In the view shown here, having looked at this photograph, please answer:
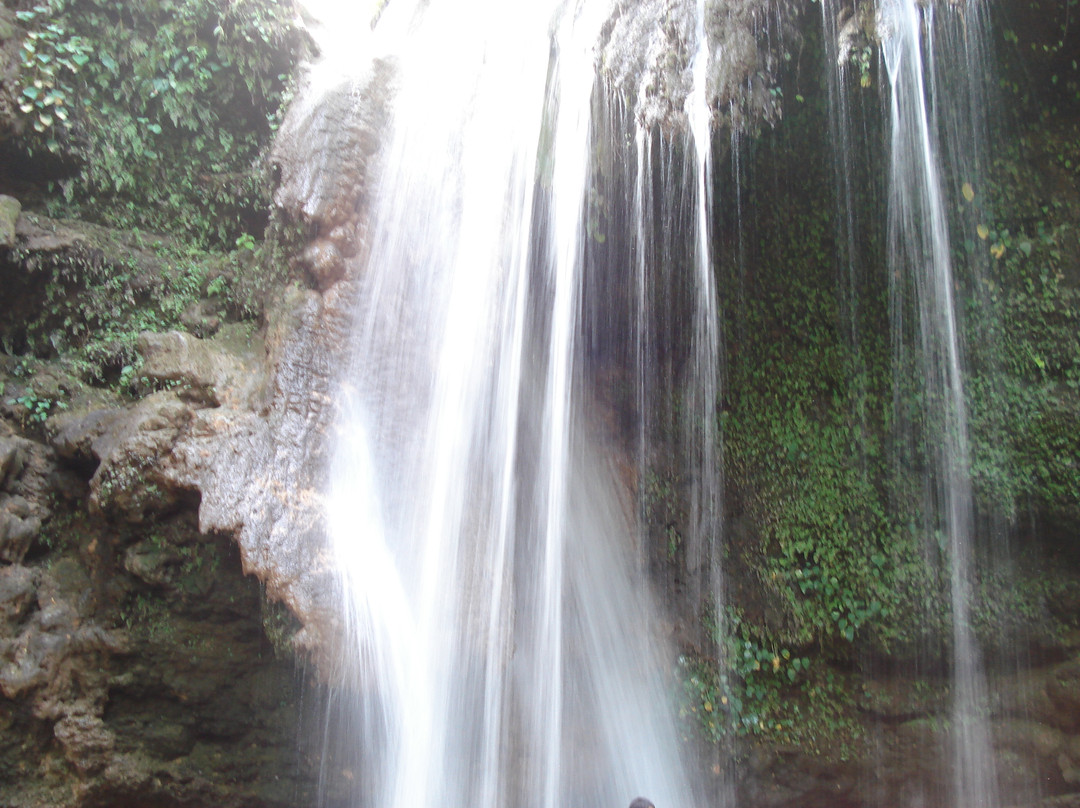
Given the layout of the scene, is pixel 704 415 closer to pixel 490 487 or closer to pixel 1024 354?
pixel 490 487

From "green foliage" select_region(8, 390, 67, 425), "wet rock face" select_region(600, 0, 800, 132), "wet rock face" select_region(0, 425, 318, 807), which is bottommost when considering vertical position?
"wet rock face" select_region(0, 425, 318, 807)

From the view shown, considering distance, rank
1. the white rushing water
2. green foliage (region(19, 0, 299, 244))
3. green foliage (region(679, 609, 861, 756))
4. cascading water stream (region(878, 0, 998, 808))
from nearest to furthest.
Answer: the white rushing water < cascading water stream (region(878, 0, 998, 808)) < green foliage (region(679, 609, 861, 756)) < green foliage (region(19, 0, 299, 244))

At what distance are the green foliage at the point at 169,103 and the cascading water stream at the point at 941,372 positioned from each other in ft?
19.2

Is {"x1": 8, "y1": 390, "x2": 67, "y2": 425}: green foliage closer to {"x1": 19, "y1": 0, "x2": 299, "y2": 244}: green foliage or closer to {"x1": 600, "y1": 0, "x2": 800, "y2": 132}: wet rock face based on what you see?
{"x1": 19, "y1": 0, "x2": 299, "y2": 244}: green foliage

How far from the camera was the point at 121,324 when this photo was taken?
572 centimetres

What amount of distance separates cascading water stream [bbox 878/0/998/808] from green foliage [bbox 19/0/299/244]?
585 centimetres

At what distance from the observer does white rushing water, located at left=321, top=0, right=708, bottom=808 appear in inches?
181

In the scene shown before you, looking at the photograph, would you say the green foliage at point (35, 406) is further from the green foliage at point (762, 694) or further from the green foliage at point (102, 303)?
the green foliage at point (762, 694)

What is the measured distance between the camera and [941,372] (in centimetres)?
497

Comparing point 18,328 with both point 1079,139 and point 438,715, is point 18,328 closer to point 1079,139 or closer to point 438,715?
point 438,715

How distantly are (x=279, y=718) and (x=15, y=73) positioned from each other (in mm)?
6198

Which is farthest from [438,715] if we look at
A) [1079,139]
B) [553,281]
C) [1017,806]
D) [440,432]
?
[1079,139]

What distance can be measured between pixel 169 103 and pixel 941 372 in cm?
771

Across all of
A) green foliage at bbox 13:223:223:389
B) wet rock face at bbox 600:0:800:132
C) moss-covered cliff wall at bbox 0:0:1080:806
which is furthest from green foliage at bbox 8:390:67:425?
wet rock face at bbox 600:0:800:132
